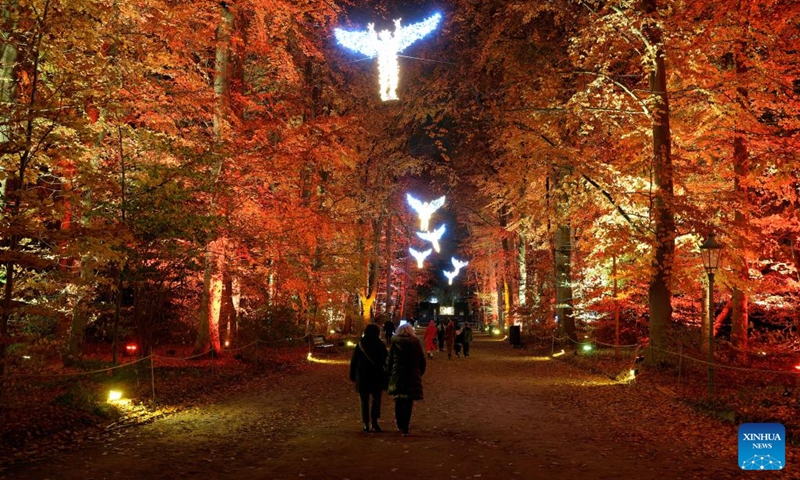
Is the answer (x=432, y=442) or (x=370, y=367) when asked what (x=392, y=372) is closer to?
(x=370, y=367)

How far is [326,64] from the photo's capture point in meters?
29.2

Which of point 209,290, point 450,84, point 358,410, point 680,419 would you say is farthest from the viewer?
point 450,84

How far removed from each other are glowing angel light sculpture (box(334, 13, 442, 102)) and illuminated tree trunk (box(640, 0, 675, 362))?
23.4 ft

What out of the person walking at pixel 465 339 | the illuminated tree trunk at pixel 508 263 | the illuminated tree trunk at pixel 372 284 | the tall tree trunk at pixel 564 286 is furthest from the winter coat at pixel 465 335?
the illuminated tree trunk at pixel 508 263

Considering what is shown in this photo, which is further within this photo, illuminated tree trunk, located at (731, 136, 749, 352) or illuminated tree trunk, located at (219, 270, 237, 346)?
illuminated tree trunk, located at (219, 270, 237, 346)

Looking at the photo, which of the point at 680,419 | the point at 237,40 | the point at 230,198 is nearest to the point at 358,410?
the point at 680,419

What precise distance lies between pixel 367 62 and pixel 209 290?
Result: 1749 centimetres

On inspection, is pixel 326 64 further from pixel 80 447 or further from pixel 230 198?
pixel 80 447

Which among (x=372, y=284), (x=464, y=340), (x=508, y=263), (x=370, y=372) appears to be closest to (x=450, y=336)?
(x=464, y=340)

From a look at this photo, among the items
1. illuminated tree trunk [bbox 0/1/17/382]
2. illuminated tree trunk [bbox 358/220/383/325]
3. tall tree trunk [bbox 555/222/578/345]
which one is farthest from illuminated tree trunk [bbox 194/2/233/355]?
illuminated tree trunk [bbox 358/220/383/325]

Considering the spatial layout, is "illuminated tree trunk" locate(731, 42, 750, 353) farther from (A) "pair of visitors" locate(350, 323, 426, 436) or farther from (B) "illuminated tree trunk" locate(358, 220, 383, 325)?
(B) "illuminated tree trunk" locate(358, 220, 383, 325)

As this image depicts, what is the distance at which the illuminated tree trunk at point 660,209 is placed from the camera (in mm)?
17016

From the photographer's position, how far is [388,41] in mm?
21250

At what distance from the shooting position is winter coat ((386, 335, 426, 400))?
970 cm
